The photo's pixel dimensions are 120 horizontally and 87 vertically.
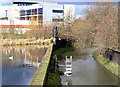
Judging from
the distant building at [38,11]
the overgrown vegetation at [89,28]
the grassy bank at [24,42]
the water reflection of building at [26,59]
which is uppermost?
the distant building at [38,11]

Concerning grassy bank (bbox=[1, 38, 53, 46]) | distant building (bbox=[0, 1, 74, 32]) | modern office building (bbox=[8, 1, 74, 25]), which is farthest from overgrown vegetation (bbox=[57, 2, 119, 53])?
distant building (bbox=[0, 1, 74, 32])

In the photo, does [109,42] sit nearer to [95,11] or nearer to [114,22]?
[114,22]

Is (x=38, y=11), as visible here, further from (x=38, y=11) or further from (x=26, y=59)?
(x=26, y=59)

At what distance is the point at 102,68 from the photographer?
9094 millimetres

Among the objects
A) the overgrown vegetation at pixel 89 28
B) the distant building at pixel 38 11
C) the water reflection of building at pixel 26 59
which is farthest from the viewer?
the distant building at pixel 38 11

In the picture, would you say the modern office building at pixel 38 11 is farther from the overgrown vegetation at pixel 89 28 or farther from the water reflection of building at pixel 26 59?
the water reflection of building at pixel 26 59

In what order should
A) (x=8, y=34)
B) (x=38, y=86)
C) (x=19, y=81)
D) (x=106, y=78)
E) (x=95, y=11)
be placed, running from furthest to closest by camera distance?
(x=8, y=34) → (x=95, y=11) → (x=106, y=78) → (x=19, y=81) → (x=38, y=86)

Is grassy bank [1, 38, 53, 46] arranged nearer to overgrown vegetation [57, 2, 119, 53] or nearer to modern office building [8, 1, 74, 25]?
overgrown vegetation [57, 2, 119, 53]

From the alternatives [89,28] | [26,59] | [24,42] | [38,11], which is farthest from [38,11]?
[26,59]

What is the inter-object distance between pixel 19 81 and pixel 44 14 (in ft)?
102

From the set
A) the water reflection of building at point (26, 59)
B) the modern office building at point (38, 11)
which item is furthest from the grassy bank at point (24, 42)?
the modern office building at point (38, 11)

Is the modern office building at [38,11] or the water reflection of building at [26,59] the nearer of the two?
the water reflection of building at [26,59]

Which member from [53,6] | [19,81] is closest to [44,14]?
[53,6]

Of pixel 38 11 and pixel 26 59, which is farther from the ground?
pixel 38 11
